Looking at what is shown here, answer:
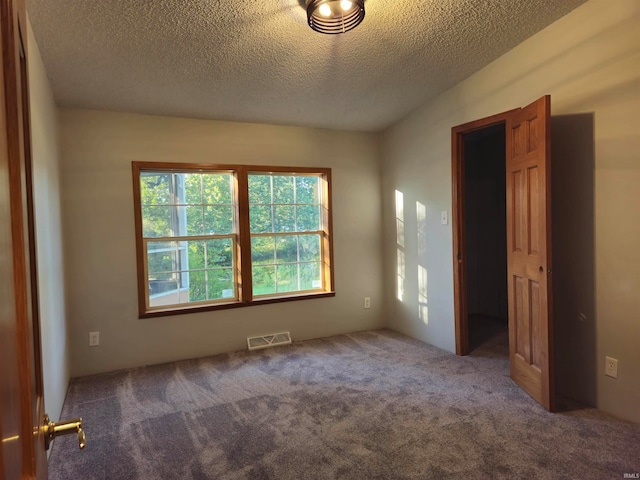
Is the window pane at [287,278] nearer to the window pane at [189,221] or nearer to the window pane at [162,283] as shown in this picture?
the window pane at [189,221]

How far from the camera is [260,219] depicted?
390 centimetres

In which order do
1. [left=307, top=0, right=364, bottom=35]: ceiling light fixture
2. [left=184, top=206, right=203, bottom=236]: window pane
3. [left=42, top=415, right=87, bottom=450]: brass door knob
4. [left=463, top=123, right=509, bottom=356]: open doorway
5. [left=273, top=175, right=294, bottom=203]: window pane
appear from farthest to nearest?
1. [left=463, top=123, right=509, bottom=356]: open doorway
2. [left=273, top=175, right=294, bottom=203]: window pane
3. [left=184, top=206, right=203, bottom=236]: window pane
4. [left=307, top=0, right=364, bottom=35]: ceiling light fixture
5. [left=42, top=415, right=87, bottom=450]: brass door knob

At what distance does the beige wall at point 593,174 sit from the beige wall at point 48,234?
10.3ft

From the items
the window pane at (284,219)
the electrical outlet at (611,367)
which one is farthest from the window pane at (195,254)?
the electrical outlet at (611,367)

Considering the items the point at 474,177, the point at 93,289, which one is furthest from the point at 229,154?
the point at 474,177

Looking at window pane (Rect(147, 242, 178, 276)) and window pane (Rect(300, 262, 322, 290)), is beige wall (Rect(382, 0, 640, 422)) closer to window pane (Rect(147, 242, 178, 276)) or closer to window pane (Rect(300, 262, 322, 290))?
window pane (Rect(300, 262, 322, 290))

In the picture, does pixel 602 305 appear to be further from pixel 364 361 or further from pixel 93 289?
pixel 93 289

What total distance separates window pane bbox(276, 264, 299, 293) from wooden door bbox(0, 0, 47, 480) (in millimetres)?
3246

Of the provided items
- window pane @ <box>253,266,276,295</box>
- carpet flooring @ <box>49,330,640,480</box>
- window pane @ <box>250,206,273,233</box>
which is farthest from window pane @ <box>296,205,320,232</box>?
carpet flooring @ <box>49,330,640,480</box>

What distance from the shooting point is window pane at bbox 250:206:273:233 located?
12.7ft

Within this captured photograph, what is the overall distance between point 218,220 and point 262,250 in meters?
0.54

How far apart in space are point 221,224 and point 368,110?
72.4 inches

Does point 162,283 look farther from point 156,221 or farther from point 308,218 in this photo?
point 308,218

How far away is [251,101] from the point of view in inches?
130
